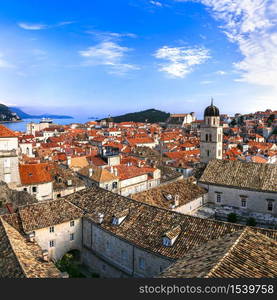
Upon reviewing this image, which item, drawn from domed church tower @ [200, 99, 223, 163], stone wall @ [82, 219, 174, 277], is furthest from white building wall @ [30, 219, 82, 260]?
domed church tower @ [200, 99, 223, 163]

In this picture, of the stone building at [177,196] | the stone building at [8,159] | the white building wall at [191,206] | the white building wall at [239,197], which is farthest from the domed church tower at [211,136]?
the stone building at [8,159]

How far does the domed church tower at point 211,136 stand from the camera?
48344 mm

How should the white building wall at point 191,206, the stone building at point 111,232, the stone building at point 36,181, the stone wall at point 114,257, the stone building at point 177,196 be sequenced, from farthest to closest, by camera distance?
the stone building at point 36,181 < the white building wall at point 191,206 < the stone building at point 177,196 < the stone wall at point 114,257 < the stone building at point 111,232

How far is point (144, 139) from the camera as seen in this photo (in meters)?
107

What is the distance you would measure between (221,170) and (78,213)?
70.6 ft

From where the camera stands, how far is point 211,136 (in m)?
48.8

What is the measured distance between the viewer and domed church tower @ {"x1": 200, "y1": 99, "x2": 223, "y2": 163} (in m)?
48.3

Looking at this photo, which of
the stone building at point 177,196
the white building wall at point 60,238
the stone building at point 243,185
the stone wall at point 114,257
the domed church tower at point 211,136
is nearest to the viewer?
the stone wall at point 114,257

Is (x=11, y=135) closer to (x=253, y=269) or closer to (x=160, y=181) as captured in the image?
(x=160, y=181)

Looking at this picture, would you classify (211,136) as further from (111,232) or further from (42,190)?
(111,232)

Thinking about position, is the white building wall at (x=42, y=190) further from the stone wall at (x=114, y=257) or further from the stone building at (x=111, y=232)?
the stone wall at (x=114, y=257)

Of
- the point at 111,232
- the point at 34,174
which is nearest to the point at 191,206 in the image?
the point at 111,232

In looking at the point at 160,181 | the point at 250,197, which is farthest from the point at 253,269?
the point at 160,181

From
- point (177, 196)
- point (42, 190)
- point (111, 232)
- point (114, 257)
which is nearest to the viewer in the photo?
point (111, 232)
